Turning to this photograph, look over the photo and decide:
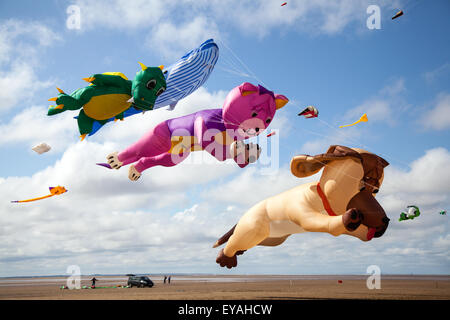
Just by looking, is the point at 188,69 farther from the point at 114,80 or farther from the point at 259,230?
the point at 259,230

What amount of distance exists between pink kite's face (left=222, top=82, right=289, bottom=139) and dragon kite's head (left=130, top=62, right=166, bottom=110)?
1.14 metres

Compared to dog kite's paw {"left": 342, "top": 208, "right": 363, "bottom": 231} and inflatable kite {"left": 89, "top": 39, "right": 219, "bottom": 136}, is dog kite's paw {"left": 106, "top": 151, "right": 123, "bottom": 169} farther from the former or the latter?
dog kite's paw {"left": 342, "top": 208, "right": 363, "bottom": 231}

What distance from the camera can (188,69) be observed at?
613 centimetres

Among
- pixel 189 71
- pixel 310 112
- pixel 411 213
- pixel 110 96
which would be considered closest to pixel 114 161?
pixel 110 96

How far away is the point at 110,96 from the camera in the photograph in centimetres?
616

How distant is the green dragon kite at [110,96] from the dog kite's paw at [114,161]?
56 centimetres

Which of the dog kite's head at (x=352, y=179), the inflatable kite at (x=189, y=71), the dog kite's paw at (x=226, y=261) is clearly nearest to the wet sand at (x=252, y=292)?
the dog kite's paw at (x=226, y=261)

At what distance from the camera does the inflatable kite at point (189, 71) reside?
614 centimetres

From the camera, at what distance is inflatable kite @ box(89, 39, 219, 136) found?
6.14 meters
